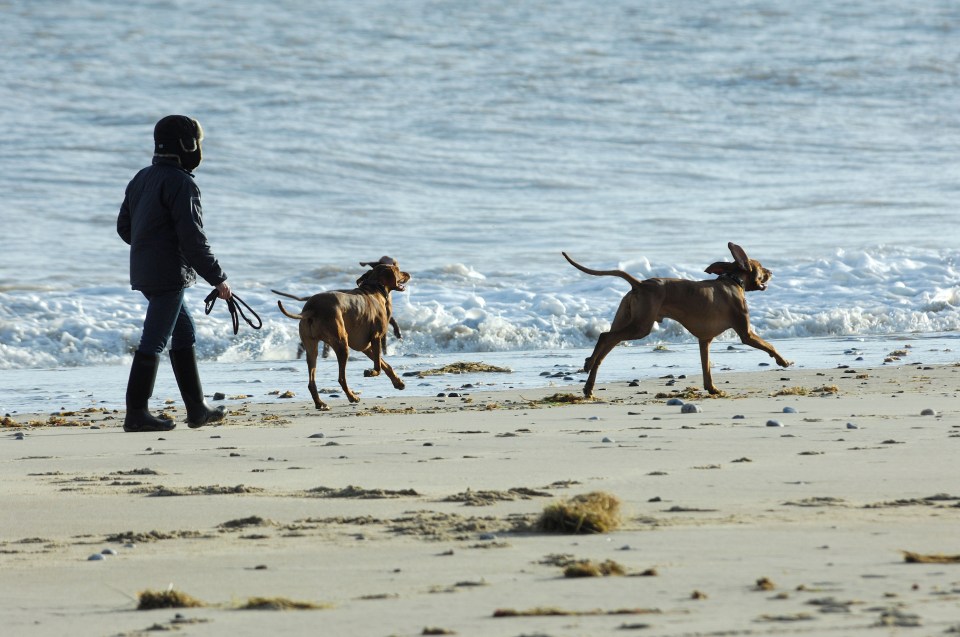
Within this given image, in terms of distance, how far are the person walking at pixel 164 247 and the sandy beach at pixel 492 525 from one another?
0.31 metres

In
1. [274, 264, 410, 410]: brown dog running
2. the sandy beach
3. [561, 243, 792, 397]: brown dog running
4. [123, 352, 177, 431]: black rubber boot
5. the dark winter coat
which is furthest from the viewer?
[561, 243, 792, 397]: brown dog running

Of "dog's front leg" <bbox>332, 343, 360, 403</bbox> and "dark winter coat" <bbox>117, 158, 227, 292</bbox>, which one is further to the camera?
"dog's front leg" <bbox>332, 343, 360, 403</bbox>

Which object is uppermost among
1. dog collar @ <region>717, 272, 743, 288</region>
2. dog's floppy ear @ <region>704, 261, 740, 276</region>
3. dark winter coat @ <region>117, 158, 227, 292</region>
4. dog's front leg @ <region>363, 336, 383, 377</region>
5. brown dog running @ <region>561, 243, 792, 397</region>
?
dark winter coat @ <region>117, 158, 227, 292</region>

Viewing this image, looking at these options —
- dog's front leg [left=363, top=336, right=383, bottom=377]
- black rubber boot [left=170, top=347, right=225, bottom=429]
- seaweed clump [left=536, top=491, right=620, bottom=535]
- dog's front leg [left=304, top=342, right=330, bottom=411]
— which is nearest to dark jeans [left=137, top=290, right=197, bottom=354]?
black rubber boot [left=170, top=347, right=225, bottom=429]

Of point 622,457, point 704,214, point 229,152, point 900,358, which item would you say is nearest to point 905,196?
point 704,214

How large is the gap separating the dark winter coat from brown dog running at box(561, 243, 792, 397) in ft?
8.86

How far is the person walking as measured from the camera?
299 inches

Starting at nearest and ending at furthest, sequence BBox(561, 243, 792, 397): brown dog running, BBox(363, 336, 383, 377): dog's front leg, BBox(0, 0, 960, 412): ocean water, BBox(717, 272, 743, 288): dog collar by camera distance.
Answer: BBox(561, 243, 792, 397): brown dog running → BBox(363, 336, 383, 377): dog's front leg → BBox(717, 272, 743, 288): dog collar → BBox(0, 0, 960, 412): ocean water

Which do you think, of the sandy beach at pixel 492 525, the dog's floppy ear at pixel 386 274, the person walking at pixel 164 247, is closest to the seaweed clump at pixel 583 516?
the sandy beach at pixel 492 525

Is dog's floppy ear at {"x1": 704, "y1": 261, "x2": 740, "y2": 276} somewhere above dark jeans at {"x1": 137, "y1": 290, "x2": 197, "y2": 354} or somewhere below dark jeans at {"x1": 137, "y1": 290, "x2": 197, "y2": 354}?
above

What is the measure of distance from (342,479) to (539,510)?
3.74ft

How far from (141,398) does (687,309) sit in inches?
150

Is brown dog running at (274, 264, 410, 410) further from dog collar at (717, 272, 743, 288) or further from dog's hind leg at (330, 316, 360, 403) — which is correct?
dog collar at (717, 272, 743, 288)

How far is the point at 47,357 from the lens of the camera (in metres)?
13.0
